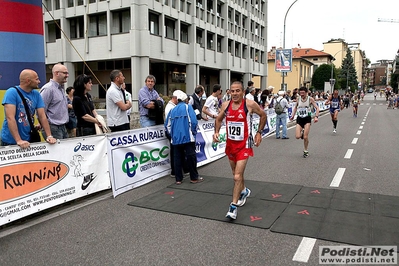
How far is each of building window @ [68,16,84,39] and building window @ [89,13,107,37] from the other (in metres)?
1.08

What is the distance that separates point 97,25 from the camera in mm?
27391

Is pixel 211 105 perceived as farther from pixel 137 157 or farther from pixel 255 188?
pixel 255 188

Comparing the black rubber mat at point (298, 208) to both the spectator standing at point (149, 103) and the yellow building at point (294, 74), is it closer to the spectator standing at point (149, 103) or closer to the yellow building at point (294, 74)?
the spectator standing at point (149, 103)

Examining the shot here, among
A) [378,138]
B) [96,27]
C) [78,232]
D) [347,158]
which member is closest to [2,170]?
[78,232]

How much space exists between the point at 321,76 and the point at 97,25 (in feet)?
203

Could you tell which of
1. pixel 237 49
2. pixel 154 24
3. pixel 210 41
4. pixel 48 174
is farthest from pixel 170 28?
pixel 48 174

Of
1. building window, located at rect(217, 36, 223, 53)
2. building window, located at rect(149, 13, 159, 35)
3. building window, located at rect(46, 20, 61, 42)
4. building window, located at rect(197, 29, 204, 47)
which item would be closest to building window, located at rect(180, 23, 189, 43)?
building window, located at rect(197, 29, 204, 47)

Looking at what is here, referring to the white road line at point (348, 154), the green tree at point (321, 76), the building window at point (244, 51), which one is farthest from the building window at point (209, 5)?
the green tree at point (321, 76)

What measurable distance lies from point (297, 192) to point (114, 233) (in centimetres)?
332

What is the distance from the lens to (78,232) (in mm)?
4602

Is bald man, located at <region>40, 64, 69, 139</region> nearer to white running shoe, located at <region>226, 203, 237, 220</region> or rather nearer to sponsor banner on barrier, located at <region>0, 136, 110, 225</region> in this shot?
sponsor banner on barrier, located at <region>0, 136, 110, 225</region>

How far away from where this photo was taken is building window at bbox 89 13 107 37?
27.1 m

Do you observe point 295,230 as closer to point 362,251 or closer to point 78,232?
point 362,251

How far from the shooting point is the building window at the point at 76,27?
28.2m
